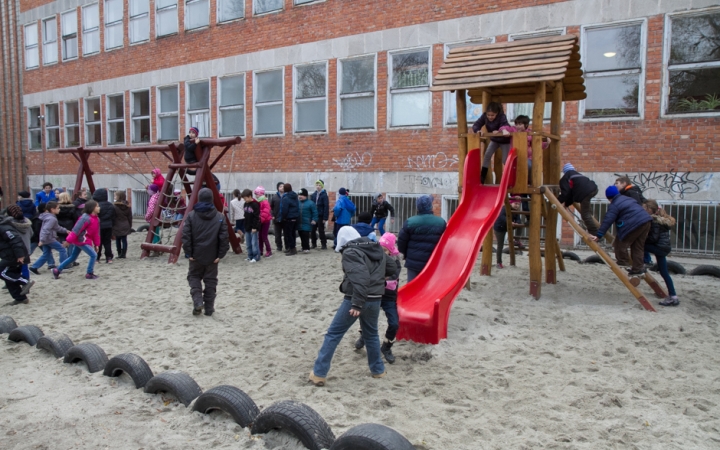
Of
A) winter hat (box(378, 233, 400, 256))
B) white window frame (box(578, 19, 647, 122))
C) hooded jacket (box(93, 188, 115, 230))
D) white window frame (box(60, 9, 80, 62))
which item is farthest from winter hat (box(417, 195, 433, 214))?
white window frame (box(60, 9, 80, 62))

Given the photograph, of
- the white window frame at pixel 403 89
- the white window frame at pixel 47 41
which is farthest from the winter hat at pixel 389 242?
the white window frame at pixel 47 41

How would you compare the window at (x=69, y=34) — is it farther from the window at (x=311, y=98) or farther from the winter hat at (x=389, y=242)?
the winter hat at (x=389, y=242)

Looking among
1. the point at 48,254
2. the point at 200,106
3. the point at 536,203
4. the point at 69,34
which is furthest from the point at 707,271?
the point at 69,34

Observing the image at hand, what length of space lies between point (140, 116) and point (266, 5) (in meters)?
7.50

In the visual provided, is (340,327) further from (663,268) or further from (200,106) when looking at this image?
(200,106)

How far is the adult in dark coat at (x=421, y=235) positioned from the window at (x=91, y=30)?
21454 millimetres

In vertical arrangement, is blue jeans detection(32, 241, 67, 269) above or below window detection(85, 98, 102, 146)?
below

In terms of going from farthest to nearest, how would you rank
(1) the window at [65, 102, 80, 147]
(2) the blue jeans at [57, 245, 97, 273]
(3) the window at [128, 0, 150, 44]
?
(1) the window at [65, 102, 80, 147] < (3) the window at [128, 0, 150, 44] < (2) the blue jeans at [57, 245, 97, 273]

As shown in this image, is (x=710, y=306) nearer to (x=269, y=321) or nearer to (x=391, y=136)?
(x=269, y=321)

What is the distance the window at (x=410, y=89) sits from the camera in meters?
15.3

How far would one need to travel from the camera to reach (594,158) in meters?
12.9

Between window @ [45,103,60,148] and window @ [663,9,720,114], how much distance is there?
24589 millimetres

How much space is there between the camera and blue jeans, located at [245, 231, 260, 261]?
12.5 meters

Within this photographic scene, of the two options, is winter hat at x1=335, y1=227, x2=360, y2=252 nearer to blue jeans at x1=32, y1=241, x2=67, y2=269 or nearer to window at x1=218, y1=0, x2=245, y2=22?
blue jeans at x1=32, y1=241, x2=67, y2=269
